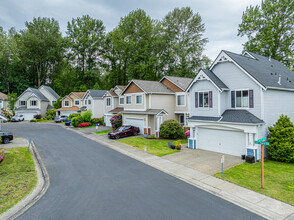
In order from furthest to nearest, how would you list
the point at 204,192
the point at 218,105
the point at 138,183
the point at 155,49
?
the point at 155,49 → the point at 218,105 → the point at 138,183 → the point at 204,192

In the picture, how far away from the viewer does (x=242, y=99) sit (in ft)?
53.8

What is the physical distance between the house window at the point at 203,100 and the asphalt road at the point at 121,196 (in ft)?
27.7

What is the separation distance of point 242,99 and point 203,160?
646 centimetres

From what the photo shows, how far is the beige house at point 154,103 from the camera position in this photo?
1022 inches

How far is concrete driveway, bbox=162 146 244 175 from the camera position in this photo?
13.3 metres

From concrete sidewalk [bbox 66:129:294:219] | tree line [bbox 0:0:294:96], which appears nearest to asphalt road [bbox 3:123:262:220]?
concrete sidewalk [bbox 66:129:294:219]

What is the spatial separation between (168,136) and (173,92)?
324 inches

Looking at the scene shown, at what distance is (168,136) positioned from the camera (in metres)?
23.8

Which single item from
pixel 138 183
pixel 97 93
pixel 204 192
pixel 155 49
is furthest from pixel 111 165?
pixel 155 49

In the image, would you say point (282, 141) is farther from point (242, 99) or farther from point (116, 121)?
point (116, 121)

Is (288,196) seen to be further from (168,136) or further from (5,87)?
(5,87)

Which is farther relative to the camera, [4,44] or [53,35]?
[53,35]

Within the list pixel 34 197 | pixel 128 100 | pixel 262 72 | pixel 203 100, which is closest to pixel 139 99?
pixel 128 100

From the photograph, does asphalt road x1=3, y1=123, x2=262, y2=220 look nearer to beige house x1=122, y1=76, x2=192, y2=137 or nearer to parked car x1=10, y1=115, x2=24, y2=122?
beige house x1=122, y1=76, x2=192, y2=137
